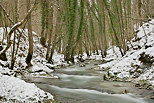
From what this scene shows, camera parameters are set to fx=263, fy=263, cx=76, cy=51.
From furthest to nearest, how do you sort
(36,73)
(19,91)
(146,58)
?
(36,73), (146,58), (19,91)

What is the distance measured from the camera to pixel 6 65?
45.4ft

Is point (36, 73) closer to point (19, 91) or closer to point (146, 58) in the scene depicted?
point (146, 58)

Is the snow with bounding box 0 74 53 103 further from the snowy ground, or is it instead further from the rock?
the rock

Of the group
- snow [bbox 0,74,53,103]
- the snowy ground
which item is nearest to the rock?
the snowy ground

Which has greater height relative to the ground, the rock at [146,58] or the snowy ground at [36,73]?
the rock at [146,58]

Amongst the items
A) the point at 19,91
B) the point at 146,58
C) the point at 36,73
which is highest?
the point at 146,58

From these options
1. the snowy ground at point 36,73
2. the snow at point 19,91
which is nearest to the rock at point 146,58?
the snowy ground at point 36,73

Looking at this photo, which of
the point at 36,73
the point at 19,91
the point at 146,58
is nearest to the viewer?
the point at 19,91

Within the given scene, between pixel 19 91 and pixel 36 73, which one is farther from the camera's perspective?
pixel 36 73

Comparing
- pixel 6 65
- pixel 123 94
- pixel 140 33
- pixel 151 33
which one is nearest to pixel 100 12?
pixel 140 33

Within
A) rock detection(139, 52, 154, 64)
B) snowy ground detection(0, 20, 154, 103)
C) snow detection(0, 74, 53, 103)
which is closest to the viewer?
snow detection(0, 74, 53, 103)

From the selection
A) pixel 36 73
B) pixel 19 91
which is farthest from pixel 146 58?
pixel 19 91

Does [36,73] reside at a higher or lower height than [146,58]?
lower

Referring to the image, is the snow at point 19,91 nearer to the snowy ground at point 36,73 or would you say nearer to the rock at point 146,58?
the snowy ground at point 36,73
